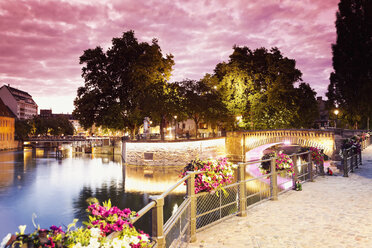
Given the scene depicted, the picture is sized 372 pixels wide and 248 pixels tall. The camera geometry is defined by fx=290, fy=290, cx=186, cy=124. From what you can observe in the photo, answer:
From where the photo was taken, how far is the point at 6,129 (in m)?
70.0

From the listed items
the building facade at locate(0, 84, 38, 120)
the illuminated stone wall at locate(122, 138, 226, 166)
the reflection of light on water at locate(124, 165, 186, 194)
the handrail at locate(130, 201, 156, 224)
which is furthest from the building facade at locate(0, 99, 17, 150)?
the handrail at locate(130, 201, 156, 224)

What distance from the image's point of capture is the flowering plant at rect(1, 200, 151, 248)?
265 cm

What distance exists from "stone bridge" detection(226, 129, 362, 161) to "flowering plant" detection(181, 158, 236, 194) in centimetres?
2670

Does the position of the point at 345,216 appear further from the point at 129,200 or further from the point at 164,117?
the point at 164,117

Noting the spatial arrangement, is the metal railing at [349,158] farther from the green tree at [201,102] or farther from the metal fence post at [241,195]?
the green tree at [201,102]

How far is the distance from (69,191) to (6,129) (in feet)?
180

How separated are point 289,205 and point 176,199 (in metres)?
13.7

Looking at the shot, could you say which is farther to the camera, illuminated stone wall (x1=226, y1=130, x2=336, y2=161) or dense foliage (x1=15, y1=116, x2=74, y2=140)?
dense foliage (x1=15, y1=116, x2=74, y2=140)

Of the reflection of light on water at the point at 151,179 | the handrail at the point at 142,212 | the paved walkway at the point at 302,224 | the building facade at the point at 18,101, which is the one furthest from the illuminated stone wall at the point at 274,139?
the building facade at the point at 18,101

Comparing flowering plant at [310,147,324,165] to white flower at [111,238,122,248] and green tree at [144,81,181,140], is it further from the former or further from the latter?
green tree at [144,81,181,140]

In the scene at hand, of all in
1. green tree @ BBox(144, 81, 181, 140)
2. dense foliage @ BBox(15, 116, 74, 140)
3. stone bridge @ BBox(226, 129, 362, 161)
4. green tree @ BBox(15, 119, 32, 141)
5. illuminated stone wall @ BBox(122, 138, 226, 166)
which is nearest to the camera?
stone bridge @ BBox(226, 129, 362, 161)

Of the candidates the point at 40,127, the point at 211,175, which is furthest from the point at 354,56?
the point at 40,127

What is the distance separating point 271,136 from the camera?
124 ft

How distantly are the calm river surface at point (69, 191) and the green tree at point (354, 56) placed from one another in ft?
108
